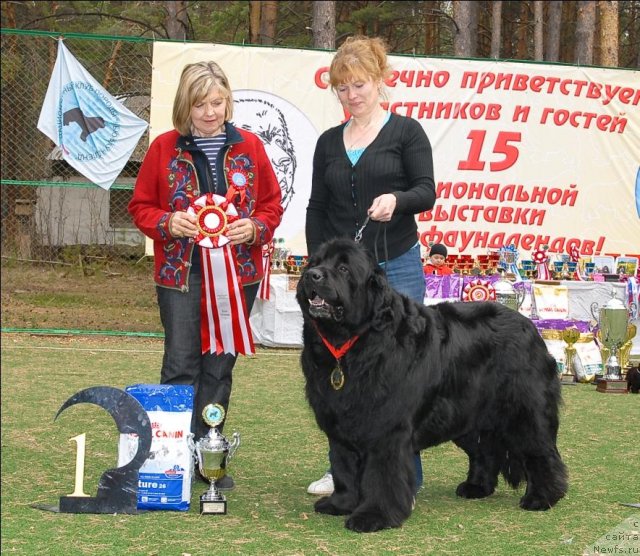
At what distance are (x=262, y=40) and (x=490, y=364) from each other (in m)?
14.1

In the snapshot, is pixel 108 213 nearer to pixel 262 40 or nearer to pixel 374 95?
pixel 262 40

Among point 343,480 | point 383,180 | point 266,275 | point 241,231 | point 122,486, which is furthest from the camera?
point 266,275

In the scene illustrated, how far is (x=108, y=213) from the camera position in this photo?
12719mm

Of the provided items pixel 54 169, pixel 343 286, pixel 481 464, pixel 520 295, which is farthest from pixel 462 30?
pixel 343 286

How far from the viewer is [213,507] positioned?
385 cm

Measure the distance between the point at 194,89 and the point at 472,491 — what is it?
2.12 meters

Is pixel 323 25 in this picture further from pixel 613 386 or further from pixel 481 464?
pixel 481 464

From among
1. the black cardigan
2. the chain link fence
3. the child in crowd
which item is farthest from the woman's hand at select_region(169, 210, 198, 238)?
the chain link fence

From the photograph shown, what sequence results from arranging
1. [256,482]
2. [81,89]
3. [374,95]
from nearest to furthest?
[374,95], [256,482], [81,89]

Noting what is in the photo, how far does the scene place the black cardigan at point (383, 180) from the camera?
407 cm

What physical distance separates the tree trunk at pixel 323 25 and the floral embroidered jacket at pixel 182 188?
27.4 ft

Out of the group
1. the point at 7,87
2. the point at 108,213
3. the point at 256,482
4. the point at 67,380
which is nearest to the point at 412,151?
the point at 256,482

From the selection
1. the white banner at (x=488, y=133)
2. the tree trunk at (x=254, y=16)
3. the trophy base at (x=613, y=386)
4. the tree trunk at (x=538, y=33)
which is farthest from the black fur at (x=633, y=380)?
the tree trunk at (x=538, y=33)

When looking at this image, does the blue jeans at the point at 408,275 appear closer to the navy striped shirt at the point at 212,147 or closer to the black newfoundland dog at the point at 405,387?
the black newfoundland dog at the point at 405,387
